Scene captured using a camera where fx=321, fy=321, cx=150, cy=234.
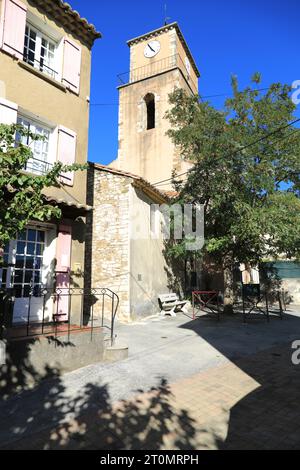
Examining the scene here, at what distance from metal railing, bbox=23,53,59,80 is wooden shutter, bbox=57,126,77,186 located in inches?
56.9

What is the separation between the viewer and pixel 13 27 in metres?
7.09

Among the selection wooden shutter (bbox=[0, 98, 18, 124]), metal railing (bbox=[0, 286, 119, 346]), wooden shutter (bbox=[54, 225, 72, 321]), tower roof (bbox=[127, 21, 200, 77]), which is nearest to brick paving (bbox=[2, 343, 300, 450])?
metal railing (bbox=[0, 286, 119, 346])

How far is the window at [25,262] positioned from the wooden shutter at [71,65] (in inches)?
156

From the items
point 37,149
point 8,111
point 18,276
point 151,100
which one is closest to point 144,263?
point 18,276

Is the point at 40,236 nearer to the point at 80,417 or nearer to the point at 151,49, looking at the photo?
the point at 80,417

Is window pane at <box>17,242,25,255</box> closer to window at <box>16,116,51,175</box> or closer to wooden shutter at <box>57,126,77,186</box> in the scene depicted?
window at <box>16,116,51,175</box>

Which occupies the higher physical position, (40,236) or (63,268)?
(40,236)

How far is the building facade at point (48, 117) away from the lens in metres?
6.85

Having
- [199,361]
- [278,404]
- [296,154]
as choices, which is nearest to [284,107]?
[296,154]

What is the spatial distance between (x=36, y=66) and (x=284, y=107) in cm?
967

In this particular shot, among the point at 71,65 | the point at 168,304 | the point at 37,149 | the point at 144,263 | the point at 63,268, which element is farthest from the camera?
the point at 168,304

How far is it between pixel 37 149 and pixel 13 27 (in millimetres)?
2649
